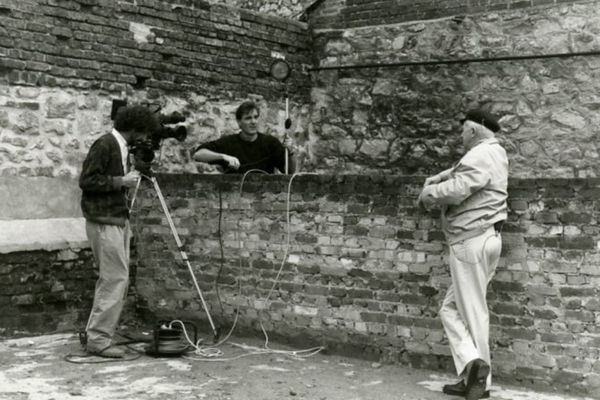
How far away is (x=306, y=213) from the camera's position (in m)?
6.70

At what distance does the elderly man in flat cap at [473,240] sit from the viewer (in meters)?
5.31

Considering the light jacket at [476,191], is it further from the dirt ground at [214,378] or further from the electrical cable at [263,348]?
the electrical cable at [263,348]

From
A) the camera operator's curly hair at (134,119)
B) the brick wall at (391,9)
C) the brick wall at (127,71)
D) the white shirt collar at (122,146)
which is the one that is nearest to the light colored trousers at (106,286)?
the white shirt collar at (122,146)

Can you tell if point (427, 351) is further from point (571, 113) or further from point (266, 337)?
point (571, 113)

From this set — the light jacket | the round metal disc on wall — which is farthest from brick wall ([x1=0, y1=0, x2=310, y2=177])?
the light jacket

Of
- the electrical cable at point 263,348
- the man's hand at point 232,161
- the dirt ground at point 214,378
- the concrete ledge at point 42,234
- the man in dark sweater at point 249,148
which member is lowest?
the dirt ground at point 214,378

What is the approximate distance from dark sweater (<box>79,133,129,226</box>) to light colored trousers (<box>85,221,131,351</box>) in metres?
0.09

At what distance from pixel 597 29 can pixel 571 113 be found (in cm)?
86

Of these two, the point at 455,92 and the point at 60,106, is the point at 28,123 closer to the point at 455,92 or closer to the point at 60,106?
the point at 60,106

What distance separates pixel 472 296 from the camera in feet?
17.7

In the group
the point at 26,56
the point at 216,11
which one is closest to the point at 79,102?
the point at 26,56

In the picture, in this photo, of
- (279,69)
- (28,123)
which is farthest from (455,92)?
(28,123)

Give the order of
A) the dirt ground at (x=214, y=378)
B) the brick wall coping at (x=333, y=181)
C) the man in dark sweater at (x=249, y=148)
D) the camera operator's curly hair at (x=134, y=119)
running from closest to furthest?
1. the dirt ground at (x=214, y=378)
2. the brick wall coping at (x=333, y=181)
3. the camera operator's curly hair at (x=134, y=119)
4. the man in dark sweater at (x=249, y=148)

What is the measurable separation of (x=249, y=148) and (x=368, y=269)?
6.09 ft
